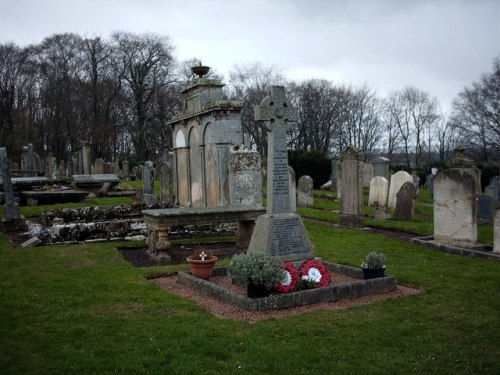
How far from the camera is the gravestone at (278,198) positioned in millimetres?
8414

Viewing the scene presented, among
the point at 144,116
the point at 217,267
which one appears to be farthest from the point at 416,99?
the point at 217,267

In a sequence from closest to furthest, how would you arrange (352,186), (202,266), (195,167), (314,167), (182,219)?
(202,266)
(182,219)
(352,186)
(195,167)
(314,167)

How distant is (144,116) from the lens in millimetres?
49156

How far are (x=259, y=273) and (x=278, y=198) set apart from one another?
1.94 meters

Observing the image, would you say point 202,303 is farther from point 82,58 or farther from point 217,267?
point 82,58

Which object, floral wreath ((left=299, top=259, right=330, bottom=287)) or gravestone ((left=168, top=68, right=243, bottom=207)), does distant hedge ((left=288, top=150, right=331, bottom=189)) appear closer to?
gravestone ((left=168, top=68, right=243, bottom=207))

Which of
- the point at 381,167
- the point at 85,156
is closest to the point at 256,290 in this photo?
the point at 381,167

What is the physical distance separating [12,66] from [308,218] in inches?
1642

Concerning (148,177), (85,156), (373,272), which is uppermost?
(85,156)

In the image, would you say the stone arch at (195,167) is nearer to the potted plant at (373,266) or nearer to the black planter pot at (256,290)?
the potted plant at (373,266)

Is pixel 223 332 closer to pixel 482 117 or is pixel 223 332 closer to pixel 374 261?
pixel 374 261

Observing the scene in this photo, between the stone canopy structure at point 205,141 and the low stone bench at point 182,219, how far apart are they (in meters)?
3.01

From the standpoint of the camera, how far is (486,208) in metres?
16.4

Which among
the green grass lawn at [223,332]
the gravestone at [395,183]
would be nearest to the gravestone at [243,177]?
the green grass lawn at [223,332]
